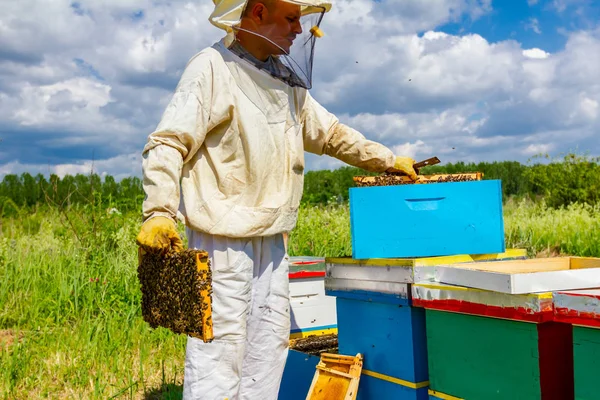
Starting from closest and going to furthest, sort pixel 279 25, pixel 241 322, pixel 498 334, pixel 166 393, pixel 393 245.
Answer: pixel 498 334, pixel 241 322, pixel 279 25, pixel 393 245, pixel 166 393

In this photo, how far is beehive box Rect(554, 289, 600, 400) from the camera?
191 centimetres

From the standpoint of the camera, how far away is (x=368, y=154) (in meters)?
3.32

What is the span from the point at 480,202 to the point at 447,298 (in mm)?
791

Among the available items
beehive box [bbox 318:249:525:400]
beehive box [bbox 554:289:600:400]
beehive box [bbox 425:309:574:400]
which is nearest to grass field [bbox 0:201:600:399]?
beehive box [bbox 318:249:525:400]

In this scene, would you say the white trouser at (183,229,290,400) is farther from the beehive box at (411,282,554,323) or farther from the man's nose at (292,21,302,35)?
the man's nose at (292,21,302,35)

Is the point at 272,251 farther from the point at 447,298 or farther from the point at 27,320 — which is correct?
the point at 27,320

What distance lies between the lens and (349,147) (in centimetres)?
331

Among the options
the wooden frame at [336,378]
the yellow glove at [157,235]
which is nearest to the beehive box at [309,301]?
the wooden frame at [336,378]

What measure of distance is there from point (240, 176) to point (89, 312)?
3.34 metres

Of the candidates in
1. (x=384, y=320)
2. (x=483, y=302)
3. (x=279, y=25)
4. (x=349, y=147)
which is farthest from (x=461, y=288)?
(x=279, y=25)

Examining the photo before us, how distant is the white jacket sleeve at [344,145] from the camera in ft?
10.6

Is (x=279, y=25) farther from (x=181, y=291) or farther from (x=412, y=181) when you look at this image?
(x=181, y=291)

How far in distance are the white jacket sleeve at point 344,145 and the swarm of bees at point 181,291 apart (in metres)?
1.17

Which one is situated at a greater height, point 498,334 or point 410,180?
point 410,180
